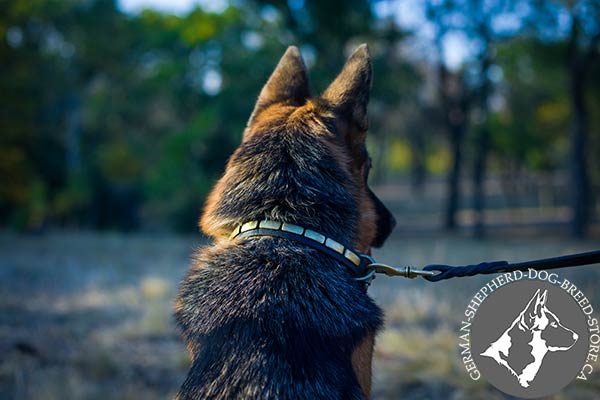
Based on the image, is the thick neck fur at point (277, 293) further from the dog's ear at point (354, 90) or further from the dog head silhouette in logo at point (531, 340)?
the dog head silhouette in logo at point (531, 340)

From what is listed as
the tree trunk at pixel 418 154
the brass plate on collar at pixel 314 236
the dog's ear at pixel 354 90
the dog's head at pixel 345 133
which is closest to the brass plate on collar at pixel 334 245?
A: the brass plate on collar at pixel 314 236

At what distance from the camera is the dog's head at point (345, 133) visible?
2.51 metres

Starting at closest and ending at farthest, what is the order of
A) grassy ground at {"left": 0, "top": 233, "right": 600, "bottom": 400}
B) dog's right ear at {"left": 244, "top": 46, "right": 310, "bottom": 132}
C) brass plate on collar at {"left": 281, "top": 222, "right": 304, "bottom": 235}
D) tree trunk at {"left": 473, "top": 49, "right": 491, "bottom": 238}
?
brass plate on collar at {"left": 281, "top": 222, "right": 304, "bottom": 235}
dog's right ear at {"left": 244, "top": 46, "right": 310, "bottom": 132}
grassy ground at {"left": 0, "top": 233, "right": 600, "bottom": 400}
tree trunk at {"left": 473, "top": 49, "right": 491, "bottom": 238}

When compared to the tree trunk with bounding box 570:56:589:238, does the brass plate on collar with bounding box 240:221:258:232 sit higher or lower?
lower

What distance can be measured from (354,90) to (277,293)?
1.02 m

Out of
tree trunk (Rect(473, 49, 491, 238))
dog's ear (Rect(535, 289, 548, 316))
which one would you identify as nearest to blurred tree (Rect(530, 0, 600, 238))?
tree trunk (Rect(473, 49, 491, 238))

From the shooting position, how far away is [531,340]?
9.36 feet

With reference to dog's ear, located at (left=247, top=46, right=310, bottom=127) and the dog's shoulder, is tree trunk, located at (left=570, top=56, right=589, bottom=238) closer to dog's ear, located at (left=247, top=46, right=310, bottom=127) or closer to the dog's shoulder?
dog's ear, located at (left=247, top=46, right=310, bottom=127)

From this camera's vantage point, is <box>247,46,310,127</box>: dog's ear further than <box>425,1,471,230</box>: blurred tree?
No

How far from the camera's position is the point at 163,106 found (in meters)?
37.2

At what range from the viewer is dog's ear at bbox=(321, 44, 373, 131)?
2.52 meters

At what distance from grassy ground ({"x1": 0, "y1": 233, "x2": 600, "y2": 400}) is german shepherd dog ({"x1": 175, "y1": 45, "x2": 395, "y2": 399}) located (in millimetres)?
1012

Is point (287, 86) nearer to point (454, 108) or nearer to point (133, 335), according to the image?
point (133, 335)

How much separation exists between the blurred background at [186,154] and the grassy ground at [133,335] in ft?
0.11
